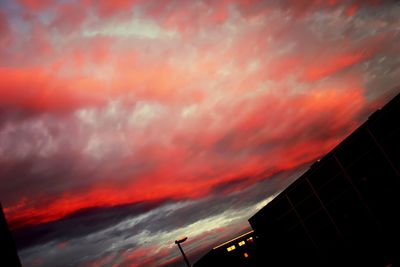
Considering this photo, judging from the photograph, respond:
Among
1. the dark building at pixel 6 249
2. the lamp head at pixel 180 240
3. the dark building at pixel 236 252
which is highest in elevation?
the dark building at pixel 6 249

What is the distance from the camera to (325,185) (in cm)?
2930

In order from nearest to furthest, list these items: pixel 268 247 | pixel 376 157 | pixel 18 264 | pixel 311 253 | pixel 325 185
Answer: pixel 18 264
pixel 376 157
pixel 325 185
pixel 311 253
pixel 268 247

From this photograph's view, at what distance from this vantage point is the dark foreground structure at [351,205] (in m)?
24.6

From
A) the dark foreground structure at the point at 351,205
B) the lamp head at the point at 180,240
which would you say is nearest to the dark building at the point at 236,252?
the dark foreground structure at the point at 351,205

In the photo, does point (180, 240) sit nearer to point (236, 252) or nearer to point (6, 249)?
point (6, 249)

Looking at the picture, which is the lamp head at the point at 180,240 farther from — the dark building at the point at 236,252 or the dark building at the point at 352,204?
the dark building at the point at 236,252

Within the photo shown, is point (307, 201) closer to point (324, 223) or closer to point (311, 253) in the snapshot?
point (324, 223)

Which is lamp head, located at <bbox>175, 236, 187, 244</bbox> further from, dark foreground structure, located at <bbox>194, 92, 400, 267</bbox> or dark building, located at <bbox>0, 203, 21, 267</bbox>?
dark building, located at <bbox>0, 203, 21, 267</bbox>

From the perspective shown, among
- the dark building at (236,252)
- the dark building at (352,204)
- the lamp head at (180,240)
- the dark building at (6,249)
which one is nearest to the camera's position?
the dark building at (6,249)

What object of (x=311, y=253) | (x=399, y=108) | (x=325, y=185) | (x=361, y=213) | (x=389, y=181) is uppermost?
(x=399, y=108)

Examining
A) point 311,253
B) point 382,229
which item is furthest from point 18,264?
point 311,253

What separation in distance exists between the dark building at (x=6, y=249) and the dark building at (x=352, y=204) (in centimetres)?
2659

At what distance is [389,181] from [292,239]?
44.8 ft

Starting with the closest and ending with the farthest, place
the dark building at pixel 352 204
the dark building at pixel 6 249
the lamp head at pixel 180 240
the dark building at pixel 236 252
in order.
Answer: the dark building at pixel 6 249 < the dark building at pixel 352 204 < the lamp head at pixel 180 240 < the dark building at pixel 236 252
